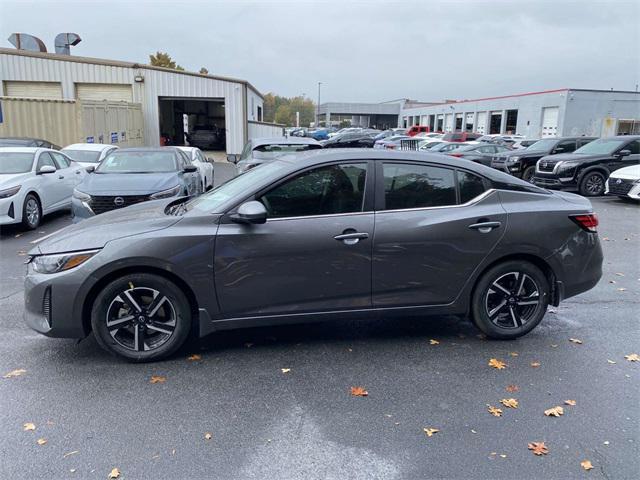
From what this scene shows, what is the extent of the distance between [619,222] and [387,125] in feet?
290

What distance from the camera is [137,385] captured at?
3.77 meters

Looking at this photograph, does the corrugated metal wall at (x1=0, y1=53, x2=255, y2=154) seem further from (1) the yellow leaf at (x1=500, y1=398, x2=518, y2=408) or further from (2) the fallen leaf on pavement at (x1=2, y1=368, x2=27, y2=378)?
(1) the yellow leaf at (x1=500, y1=398, x2=518, y2=408)

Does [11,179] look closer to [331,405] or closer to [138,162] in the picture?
[138,162]

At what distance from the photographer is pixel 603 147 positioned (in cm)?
1528

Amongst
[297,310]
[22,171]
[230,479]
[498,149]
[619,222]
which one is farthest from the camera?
[498,149]

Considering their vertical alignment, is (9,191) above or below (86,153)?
below

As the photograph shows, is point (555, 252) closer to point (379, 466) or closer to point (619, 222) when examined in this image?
point (379, 466)

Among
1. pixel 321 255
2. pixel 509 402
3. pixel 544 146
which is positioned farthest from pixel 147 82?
pixel 509 402

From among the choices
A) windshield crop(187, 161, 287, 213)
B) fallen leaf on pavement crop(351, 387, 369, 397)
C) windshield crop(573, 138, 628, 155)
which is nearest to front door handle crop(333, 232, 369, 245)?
windshield crop(187, 161, 287, 213)

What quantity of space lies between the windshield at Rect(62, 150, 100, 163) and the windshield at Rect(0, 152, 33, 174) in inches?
172

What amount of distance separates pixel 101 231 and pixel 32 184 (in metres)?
6.64

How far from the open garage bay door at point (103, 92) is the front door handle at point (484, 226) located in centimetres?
2493

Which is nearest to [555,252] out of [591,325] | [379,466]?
[591,325]

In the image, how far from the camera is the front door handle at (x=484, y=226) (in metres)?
4.39
